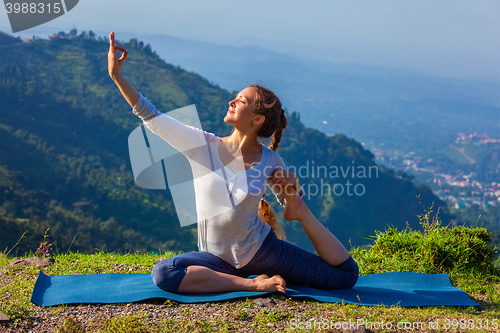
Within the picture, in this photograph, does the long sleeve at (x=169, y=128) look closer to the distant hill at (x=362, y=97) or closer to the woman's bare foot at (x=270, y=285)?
the woman's bare foot at (x=270, y=285)

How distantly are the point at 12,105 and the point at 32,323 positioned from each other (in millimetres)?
50202

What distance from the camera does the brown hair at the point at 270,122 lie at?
120 inches

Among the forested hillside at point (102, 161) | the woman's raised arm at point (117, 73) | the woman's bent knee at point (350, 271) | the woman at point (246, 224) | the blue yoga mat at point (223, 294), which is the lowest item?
the forested hillside at point (102, 161)

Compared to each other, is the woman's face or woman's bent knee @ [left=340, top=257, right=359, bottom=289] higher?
the woman's face

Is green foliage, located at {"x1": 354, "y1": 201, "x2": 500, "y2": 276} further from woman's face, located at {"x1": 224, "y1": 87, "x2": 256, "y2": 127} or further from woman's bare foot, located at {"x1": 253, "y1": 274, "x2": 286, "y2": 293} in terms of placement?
woman's face, located at {"x1": 224, "y1": 87, "x2": 256, "y2": 127}

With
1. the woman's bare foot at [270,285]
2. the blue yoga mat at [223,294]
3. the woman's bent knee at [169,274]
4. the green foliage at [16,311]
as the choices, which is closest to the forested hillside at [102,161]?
the blue yoga mat at [223,294]

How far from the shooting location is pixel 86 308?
2.73m

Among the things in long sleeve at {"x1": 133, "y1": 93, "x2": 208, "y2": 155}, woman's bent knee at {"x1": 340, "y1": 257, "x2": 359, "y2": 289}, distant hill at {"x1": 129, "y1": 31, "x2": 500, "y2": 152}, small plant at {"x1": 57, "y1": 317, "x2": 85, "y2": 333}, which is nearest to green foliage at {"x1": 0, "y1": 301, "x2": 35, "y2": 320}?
small plant at {"x1": 57, "y1": 317, "x2": 85, "y2": 333}

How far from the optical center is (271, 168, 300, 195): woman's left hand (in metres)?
3.13

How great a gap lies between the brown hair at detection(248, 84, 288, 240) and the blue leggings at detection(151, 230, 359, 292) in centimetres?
25

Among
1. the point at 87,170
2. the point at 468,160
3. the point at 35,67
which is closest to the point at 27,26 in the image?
the point at 35,67

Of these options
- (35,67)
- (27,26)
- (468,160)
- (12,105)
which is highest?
(27,26)

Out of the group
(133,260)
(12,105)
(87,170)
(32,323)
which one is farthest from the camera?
(12,105)

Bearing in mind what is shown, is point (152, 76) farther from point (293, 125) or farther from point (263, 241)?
point (263, 241)
